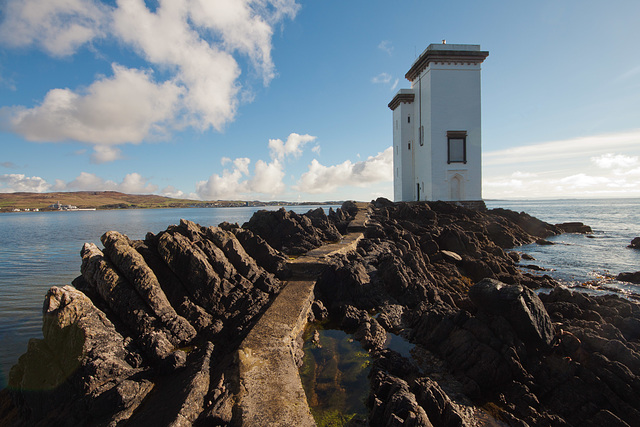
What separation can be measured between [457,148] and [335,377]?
27622 millimetres

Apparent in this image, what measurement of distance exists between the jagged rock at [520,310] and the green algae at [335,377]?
2.47 m

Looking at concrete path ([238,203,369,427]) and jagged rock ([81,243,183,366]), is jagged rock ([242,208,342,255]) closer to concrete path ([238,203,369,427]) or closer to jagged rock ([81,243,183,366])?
concrete path ([238,203,369,427])

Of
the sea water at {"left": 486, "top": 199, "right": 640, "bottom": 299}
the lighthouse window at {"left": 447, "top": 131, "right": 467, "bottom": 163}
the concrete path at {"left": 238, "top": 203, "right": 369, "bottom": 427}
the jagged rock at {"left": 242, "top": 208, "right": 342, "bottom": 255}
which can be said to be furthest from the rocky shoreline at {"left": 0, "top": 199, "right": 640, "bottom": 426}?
the lighthouse window at {"left": 447, "top": 131, "right": 467, "bottom": 163}

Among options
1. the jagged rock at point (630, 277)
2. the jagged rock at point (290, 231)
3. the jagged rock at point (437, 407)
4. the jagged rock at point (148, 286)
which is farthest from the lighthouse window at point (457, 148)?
the jagged rock at point (148, 286)

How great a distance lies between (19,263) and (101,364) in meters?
20.3

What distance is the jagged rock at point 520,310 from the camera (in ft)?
17.8

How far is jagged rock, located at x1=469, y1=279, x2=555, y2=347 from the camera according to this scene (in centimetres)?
542

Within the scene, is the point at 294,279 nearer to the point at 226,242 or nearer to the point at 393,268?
the point at 226,242

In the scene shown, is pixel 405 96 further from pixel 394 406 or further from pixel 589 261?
pixel 394 406

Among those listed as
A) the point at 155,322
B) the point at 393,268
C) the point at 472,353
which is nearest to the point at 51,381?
the point at 155,322

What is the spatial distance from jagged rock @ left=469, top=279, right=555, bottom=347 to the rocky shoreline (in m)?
0.02

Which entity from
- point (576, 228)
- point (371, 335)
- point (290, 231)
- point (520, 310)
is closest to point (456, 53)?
point (576, 228)

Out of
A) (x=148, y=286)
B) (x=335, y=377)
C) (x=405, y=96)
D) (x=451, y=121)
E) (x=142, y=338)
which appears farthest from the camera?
(x=405, y=96)

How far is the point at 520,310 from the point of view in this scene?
18.0 feet
